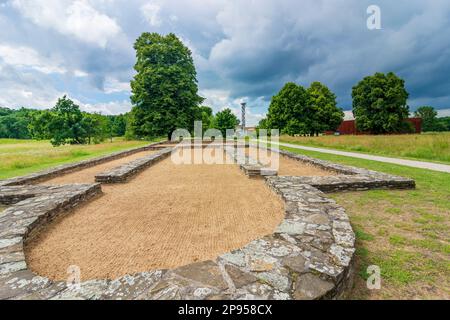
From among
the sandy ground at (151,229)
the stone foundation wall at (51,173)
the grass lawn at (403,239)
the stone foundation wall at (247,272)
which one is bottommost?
the sandy ground at (151,229)

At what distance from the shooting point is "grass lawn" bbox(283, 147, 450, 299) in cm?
216

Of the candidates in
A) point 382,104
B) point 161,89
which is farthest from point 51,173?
point 382,104

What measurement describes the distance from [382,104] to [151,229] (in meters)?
36.4

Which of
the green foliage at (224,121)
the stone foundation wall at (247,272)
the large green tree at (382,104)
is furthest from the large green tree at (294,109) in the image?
the stone foundation wall at (247,272)

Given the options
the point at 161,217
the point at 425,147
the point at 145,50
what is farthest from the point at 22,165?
the point at 425,147

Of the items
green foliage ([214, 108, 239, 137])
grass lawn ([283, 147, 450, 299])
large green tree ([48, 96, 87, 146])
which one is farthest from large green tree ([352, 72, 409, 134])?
large green tree ([48, 96, 87, 146])

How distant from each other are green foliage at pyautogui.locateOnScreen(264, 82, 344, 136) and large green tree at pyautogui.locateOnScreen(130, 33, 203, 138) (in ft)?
51.9

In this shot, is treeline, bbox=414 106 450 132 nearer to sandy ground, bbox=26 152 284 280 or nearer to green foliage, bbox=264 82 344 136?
green foliage, bbox=264 82 344 136

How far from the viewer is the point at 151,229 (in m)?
3.71

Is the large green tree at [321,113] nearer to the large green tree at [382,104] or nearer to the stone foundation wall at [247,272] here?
the large green tree at [382,104]

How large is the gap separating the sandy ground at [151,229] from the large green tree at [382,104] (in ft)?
108

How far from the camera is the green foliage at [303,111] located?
34.3 m

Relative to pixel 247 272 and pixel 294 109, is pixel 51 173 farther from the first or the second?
pixel 294 109
